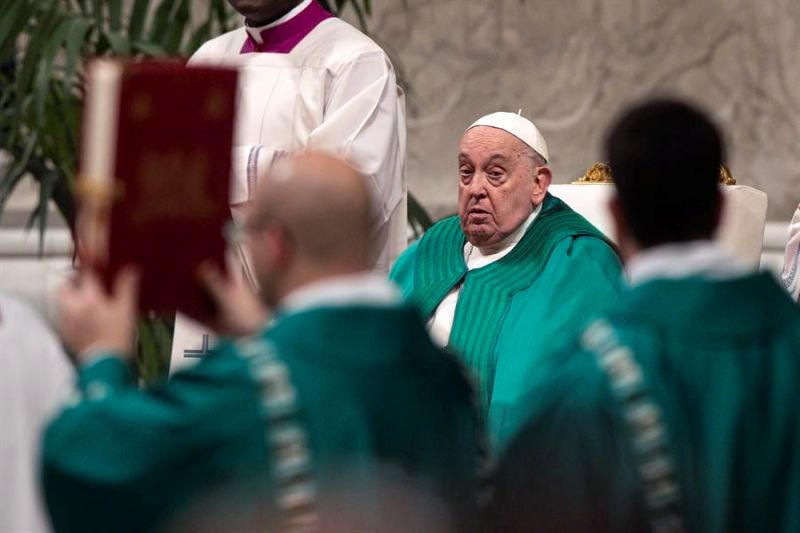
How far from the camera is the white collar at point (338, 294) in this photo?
304 centimetres

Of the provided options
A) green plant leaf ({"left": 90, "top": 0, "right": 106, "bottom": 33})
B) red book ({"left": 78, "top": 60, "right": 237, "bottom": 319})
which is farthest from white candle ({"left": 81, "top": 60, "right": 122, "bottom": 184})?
green plant leaf ({"left": 90, "top": 0, "right": 106, "bottom": 33})

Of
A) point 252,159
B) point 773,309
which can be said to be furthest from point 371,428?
point 252,159

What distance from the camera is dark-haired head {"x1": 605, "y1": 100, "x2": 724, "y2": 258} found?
129 inches

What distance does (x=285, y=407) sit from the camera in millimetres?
2980

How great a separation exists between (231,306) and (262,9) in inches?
108

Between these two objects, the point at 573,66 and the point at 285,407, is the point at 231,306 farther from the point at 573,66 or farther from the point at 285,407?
the point at 573,66

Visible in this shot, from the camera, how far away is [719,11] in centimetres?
885

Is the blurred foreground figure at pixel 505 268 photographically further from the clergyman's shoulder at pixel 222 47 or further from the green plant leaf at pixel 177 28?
the green plant leaf at pixel 177 28

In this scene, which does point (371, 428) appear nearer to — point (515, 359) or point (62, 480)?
point (62, 480)

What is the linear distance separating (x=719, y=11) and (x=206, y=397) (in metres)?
6.25

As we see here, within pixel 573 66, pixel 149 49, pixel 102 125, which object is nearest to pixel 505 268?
pixel 149 49

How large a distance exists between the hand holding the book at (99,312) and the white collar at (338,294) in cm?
24

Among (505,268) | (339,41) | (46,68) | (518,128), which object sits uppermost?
(339,41)

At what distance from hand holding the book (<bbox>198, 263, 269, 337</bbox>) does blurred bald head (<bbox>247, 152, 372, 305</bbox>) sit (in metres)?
0.04
